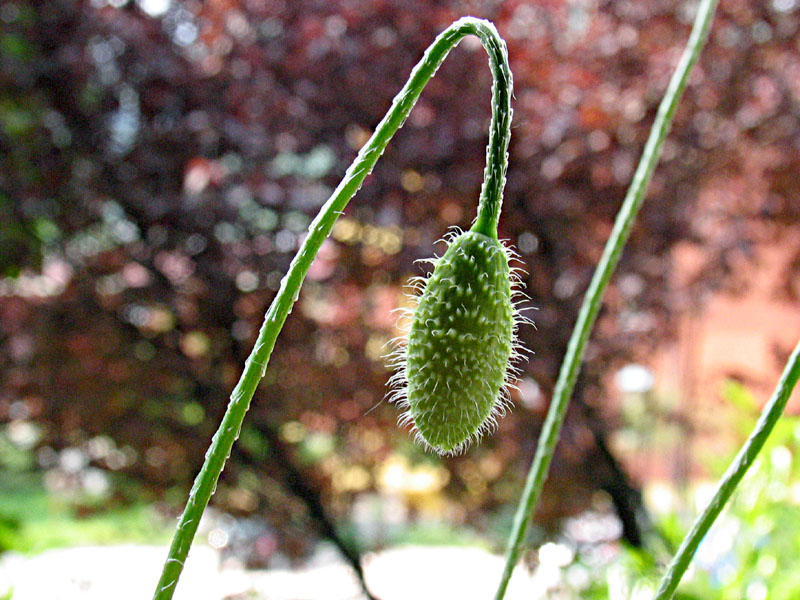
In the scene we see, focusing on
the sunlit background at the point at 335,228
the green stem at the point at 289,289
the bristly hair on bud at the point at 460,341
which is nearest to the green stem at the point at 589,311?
the bristly hair on bud at the point at 460,341

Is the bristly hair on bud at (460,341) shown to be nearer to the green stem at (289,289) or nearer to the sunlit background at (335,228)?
the green stem at (289,289)

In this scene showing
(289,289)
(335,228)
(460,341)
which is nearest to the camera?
(289,289)

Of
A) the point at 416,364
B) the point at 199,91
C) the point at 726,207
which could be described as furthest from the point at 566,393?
the point at 726,207

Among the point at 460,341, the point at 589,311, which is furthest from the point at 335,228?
the point at 460,341

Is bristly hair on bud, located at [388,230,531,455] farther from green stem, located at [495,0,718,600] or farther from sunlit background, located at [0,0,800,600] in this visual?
sunlit background, located at [0,0,800,600]

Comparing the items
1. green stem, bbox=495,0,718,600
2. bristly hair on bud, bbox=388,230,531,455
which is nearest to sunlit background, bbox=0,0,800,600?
green stem, bbox=495,0,718,600

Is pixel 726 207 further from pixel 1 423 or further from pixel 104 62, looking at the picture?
pixel 1 423

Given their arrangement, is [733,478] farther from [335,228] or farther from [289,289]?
[335,228]
